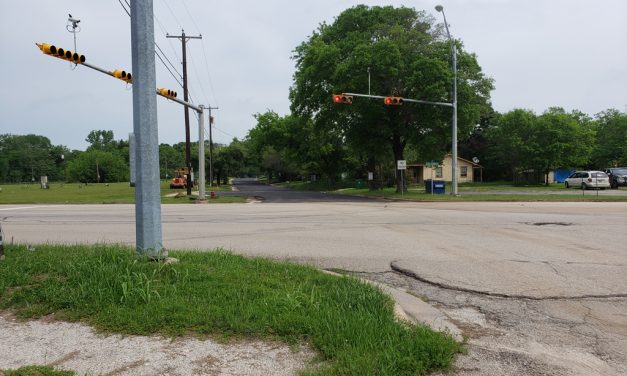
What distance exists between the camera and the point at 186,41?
3331 centimetres

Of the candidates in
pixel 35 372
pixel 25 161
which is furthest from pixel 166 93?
pixel 25 161

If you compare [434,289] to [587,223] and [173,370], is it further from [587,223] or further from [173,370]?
[587,223]

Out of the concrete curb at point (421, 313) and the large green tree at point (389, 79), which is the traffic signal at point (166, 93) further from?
the concrete curb at point (421, 313)

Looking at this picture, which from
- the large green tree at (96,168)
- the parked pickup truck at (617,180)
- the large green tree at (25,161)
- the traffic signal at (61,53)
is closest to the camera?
the traffic signal at (61,53)

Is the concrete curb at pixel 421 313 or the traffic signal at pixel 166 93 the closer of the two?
the concrete curb at pixel 421 313

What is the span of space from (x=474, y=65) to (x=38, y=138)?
150009 millimetres

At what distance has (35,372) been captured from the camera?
3.51 metres

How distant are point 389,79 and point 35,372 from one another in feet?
97.0

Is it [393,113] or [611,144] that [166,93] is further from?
[611,144]

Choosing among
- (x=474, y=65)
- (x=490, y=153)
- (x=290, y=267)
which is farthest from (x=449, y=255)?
(x=490, y=153)

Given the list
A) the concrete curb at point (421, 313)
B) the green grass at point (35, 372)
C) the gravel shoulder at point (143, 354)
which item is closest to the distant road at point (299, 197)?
the concrete curb at point (421, 313)

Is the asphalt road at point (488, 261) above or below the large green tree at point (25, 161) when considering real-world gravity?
below

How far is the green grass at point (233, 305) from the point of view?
380 centimetres

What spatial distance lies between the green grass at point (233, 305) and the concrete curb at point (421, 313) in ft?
0.65
